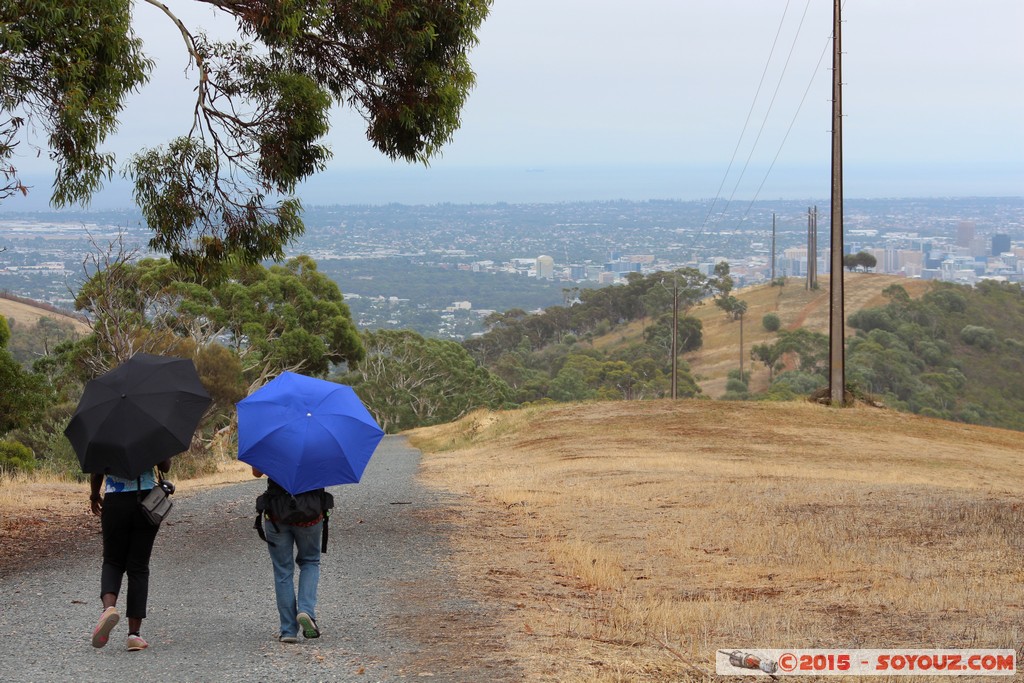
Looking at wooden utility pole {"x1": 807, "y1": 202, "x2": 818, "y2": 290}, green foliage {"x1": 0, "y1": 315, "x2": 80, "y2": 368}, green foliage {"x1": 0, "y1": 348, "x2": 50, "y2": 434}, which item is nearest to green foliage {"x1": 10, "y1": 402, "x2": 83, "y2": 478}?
green foliage {"x1": 0, "y1": 348, "x2": 50, "y2": 434}

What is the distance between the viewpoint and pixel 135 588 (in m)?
7.31

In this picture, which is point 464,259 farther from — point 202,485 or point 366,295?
point 202,485

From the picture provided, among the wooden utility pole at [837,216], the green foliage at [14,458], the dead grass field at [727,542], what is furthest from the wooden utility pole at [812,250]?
the green foliage at [14,458]

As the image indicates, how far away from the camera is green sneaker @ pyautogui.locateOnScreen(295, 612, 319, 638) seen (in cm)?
735

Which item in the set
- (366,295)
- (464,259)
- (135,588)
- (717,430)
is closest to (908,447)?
(717,430)

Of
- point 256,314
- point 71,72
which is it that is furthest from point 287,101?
point 256,314

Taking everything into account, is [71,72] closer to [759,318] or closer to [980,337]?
[980,337]

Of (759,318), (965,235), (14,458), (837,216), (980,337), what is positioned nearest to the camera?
(14,458)

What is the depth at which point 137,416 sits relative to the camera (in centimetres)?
722

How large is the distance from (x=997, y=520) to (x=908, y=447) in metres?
9.84

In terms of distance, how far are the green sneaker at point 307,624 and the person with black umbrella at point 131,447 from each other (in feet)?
3.30

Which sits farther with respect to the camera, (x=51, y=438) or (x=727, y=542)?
(x=51, y=438)

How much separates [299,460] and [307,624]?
111 cm

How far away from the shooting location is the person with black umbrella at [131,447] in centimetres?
712
